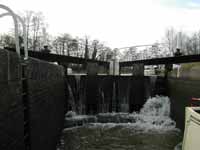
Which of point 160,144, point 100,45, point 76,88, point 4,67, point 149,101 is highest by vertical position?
point 100,45

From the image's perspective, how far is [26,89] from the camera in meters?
2.38

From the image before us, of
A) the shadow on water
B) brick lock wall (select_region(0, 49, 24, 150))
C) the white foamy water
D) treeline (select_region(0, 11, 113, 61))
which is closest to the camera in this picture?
brick lock wall (select_region(0, 49, 24, 150))

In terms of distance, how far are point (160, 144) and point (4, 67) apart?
4.31 metres

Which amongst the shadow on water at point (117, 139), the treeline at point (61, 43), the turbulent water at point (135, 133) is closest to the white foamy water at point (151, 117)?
the turbulent water at point (135, 133)

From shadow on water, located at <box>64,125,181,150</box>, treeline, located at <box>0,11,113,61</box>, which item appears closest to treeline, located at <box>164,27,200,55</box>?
treeline, located at <box>0,11,113,61</box>

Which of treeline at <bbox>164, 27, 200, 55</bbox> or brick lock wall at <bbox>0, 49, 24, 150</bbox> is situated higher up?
treeline at <bbox>164, 27, 200, 55</bbox>

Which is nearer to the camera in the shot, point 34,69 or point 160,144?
point 34,69

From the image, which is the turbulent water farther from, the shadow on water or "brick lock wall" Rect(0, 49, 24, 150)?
"brick lock wall" Rect(0, 49, 24, 150)

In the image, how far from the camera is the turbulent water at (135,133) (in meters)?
4.73

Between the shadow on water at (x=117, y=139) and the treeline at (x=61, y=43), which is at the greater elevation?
the treeline at (x=61, y=43)

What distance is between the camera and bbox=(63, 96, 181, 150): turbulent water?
186 inches

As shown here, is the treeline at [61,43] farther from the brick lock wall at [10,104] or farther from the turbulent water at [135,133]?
the brick lock wall at [10,104]

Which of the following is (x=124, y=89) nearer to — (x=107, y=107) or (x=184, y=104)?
(x=107, y=107)

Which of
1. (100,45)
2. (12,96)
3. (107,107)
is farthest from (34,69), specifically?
(100,45)
